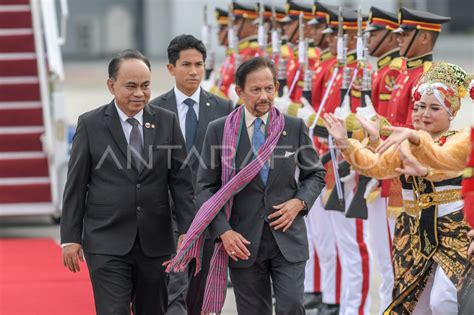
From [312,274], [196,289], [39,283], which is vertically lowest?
[39,283]

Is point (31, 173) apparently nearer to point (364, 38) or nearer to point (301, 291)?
point (364, 38)

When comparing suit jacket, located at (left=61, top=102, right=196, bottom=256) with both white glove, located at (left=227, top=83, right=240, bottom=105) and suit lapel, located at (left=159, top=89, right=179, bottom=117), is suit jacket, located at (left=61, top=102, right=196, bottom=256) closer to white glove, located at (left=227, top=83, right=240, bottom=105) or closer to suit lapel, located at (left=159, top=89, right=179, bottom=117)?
Answer: suit lapel, located at (left=159, top=89, right=179, bottom=117)

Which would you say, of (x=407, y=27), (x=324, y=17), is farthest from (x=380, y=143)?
(x=324, y=17)

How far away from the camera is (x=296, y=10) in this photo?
31.1 feet

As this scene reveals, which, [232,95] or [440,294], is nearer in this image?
[440,294]

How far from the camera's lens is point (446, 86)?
235 inches

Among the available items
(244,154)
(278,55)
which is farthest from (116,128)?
(278,55)

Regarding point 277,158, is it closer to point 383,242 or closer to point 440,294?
point 440,294

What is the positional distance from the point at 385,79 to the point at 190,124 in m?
1.24

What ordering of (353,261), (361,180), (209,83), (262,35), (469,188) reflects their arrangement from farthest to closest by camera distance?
1. (209,83)
2. (262,35)
3. (353,261)
4. (361,180)
5. (469,188)

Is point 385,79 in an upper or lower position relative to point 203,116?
upper

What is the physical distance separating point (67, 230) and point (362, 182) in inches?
→ 96.0

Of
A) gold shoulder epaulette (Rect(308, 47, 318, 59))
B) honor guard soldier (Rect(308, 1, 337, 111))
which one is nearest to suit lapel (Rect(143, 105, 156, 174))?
honor guard soldier (Rect(308, 1, 337, 111))

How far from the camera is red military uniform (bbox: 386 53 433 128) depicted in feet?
23.9
